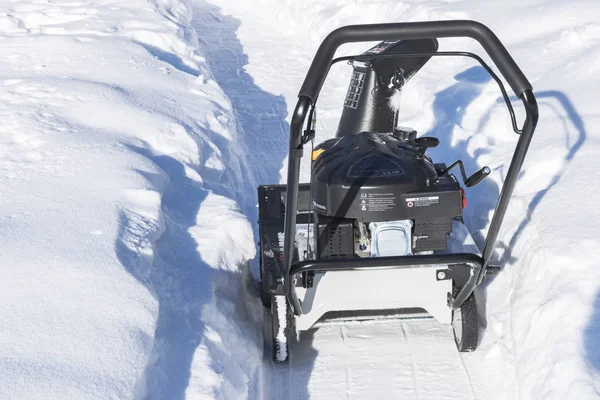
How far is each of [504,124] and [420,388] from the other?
10.4ft

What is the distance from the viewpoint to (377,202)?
4051mm

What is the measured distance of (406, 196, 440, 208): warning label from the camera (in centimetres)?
408

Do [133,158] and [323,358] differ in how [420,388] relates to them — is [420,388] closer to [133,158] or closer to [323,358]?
[323,358]

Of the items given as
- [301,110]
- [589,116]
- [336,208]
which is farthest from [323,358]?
[589,116]

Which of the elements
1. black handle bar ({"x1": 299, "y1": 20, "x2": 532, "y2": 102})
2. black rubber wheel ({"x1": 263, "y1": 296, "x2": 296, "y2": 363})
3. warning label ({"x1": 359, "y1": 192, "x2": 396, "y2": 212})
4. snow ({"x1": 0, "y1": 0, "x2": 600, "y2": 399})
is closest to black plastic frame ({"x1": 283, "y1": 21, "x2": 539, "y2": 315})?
black handle bar ({"x1": 299, "y1": 20, "x2": 532, "y2": 102})

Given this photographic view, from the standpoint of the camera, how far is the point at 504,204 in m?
3.74

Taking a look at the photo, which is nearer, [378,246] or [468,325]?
[378,246]

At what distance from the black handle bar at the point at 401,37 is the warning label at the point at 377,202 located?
0.87 metres

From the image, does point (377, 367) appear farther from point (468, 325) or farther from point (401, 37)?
point (401, 37)

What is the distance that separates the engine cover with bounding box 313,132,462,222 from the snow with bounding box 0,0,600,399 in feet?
2.28

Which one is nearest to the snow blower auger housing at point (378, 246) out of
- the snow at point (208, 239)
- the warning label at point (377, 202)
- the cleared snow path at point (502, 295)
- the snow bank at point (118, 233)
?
the warning label at point (377, 202)

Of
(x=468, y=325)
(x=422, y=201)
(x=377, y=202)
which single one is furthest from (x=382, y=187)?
(x=468, y=325)

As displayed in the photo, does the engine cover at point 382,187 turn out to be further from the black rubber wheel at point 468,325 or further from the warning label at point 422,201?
the black rubber wheel at point 468,325

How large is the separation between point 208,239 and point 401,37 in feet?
6.21
